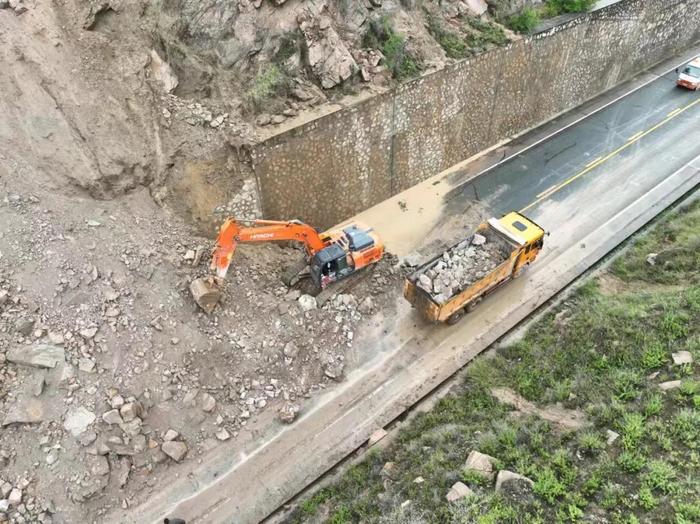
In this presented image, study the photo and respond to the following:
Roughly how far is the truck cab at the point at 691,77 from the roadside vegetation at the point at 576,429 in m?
Answer: 14.5

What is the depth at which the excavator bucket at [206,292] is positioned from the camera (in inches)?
619

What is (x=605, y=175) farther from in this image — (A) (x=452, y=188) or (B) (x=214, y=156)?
(B) (x=214, y=156)

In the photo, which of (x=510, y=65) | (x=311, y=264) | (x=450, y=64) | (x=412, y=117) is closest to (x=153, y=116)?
(x=311, y=264)

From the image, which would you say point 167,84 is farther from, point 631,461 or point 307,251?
point 631,461

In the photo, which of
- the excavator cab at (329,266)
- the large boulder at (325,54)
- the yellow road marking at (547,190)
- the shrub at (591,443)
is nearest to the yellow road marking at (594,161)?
the yellow road marking at (547,190)

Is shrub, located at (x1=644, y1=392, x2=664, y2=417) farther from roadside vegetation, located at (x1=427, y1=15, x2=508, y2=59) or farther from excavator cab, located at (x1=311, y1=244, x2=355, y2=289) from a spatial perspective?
roadside vegetation, located at (x1=427, y1=15, x2=508, y2=59)

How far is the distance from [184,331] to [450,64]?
14919 mm

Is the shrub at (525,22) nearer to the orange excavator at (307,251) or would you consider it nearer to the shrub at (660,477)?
the orange excavator at (307,251)

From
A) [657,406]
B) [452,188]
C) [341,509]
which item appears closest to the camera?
[657,406]

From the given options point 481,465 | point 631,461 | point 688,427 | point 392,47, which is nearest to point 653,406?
point 688,427

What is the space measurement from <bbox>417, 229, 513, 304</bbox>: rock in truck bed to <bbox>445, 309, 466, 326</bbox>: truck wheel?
3.37 feet

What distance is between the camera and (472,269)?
17.2 meters

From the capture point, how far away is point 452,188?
23.0m

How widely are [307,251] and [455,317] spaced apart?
5385mm
